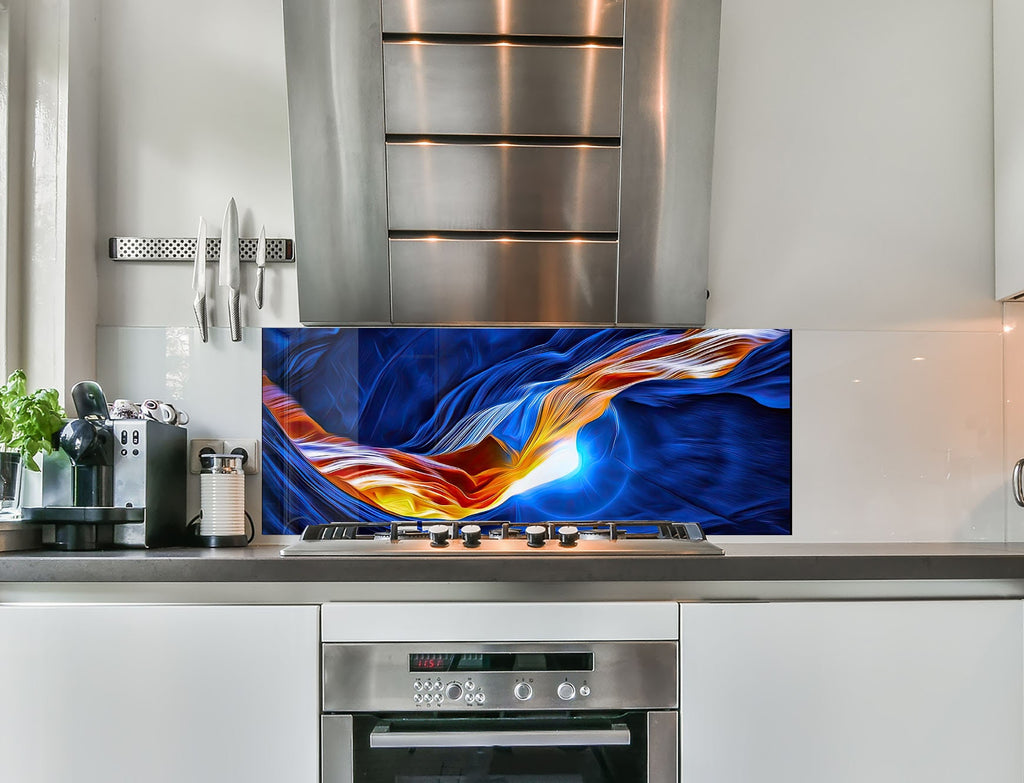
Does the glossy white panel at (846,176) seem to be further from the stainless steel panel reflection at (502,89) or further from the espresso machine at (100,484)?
the espresso machine at (100,484)

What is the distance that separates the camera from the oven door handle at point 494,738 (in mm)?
1467

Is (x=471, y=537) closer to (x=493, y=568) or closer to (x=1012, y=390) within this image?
(x=493, y=568)

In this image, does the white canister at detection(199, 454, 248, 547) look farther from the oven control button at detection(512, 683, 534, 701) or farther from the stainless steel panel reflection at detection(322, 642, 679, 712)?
the oven control button at detection(512, 683, 534, 701)

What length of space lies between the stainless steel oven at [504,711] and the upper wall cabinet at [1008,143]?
1342mm

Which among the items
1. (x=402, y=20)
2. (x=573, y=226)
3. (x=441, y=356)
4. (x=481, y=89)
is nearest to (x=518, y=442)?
(x=441, y=356)

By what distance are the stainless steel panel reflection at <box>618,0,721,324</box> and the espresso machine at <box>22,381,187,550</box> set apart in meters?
1.13

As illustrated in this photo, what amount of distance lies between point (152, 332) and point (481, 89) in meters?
1.01

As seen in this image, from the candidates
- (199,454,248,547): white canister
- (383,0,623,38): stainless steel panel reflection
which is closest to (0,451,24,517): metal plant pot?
(199,454,248,547): white canister

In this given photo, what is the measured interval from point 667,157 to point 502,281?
0.48 metres

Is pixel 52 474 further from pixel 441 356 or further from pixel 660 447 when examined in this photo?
pixel 660 447

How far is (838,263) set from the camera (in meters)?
2.12

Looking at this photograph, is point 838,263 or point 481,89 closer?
point 481,89

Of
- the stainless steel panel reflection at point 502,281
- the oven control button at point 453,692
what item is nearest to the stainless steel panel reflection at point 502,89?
the stainless steel panel reflection at point 502,281

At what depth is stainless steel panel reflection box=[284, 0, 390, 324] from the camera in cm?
185
